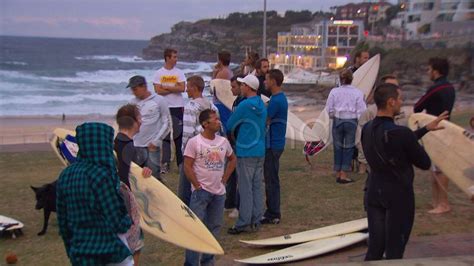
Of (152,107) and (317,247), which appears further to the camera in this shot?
→ (152,107)

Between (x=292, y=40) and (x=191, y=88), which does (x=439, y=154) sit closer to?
(x=191, y=88)

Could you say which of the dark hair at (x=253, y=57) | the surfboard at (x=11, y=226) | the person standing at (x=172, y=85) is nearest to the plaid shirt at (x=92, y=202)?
the surfboard at (x=11, y=226)

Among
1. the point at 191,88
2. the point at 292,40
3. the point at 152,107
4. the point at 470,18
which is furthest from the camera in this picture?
the point at 292,40

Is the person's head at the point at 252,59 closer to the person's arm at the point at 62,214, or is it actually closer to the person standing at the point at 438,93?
the person standing at the point at 438,93

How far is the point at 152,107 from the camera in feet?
20.2

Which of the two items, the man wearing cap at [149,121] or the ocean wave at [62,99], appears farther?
the ocean wave at [62,99]

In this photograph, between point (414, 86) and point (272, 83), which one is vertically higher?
point (272, 83)

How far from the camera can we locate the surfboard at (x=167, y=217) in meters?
4.46

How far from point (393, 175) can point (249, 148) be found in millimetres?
1982

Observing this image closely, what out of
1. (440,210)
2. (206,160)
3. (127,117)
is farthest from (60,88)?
(127,117)

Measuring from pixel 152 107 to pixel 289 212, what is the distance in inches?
79.6

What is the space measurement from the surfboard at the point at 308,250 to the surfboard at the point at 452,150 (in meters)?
1.22

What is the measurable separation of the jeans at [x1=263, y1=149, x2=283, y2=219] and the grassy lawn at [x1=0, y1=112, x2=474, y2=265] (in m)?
0.19

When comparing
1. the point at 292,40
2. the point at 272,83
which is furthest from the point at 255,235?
the point at 292,40
